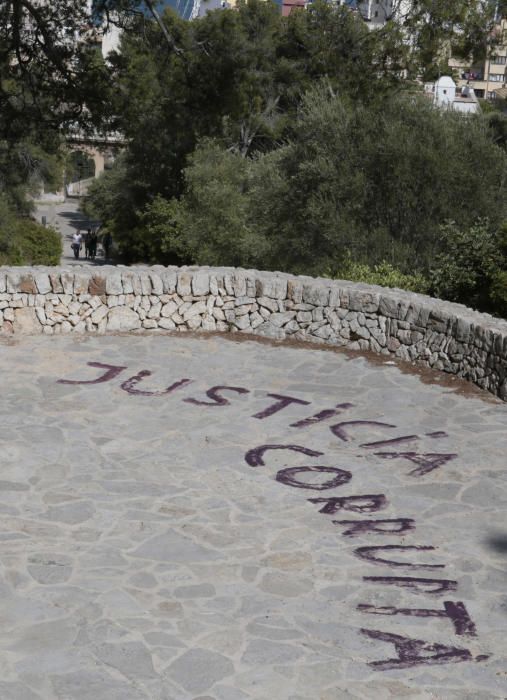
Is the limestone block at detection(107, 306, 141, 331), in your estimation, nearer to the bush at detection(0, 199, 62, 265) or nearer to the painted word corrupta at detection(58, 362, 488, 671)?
the painted word corrupta at detection(58, 362, 488, 671)

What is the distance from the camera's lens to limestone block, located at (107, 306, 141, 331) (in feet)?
44.7

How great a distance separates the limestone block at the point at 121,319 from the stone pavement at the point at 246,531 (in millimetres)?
1191

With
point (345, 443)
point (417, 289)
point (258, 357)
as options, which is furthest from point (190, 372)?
point (417, 289)

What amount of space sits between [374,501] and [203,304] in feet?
20.2

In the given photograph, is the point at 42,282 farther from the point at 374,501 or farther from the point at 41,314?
the point at 374,501

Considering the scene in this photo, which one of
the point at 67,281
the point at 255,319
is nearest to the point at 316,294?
the point at 255,319

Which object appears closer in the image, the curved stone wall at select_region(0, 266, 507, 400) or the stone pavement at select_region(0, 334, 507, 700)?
the stone pavement at select_region(0, 334, 507, 700)

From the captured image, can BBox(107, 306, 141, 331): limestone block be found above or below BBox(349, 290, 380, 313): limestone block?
below

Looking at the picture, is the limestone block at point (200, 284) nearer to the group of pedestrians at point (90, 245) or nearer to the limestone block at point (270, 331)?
the limestone block at point (270, 331)

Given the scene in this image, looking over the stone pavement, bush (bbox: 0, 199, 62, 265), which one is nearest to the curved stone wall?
the stone pavement

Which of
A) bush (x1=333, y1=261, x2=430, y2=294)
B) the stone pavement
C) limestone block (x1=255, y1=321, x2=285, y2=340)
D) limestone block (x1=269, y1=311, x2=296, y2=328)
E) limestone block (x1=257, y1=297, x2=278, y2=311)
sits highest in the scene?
bush (x1=333, y1=261, x2=430, y2=294)

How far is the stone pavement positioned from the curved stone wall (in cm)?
84

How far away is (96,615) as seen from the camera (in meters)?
6.17

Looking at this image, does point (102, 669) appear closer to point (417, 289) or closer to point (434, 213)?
point (417, 289)
